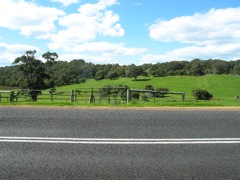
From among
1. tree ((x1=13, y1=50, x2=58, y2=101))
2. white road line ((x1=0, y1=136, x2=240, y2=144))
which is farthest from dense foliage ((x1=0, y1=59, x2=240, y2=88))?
white road line ((x1=0, y1=136, x2=240, y2=144))

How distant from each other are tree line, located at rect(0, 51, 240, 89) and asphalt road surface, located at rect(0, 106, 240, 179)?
183ft

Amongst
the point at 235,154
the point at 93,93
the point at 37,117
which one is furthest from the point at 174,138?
the point at 93,93

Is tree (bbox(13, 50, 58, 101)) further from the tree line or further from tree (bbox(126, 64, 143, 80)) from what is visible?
tree (bbox(126, 64, 143, 80))

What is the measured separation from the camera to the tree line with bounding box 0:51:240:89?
60344 mm

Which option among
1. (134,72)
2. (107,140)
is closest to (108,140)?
(107,140)

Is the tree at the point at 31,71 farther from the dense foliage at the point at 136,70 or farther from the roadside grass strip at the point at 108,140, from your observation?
the roadside grass strip at the point at 108,140

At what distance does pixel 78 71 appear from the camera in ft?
409

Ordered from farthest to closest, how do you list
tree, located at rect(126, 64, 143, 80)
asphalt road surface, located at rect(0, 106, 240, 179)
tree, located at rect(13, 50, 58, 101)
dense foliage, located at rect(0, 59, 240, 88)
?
1. tree, located at rect(126, 64, 143, 80)
2. dense foliage, located at rect(0, 59, 240, 88)
3. tree, located at rect(13, 50, 58, 101)
4. asphalt road surface, located at rect(0, 106, 240, 179)

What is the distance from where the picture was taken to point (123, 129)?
6727mm

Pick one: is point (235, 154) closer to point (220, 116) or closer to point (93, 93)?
point (220, 116)

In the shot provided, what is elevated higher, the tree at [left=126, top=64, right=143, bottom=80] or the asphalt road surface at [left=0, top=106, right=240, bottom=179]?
the tree at [left=126, top=64, right=143, bottom=80]

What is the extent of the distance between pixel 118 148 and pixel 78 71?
399ft

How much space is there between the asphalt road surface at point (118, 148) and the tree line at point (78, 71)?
5565 cm

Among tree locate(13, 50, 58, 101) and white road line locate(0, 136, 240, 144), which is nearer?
white road line locate(0, 136, 240, 144)
